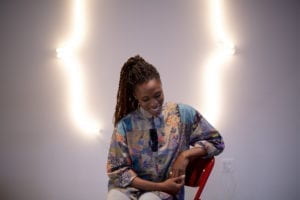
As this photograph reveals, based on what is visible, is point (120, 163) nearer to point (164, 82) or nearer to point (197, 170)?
point (197, 170)

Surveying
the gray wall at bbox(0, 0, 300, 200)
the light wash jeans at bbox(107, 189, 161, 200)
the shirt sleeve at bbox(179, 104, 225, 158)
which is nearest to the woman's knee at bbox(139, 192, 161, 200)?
the light wash jeans at bbox(107, 189, 161, 200)

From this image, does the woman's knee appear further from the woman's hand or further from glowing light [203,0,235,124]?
glowing light [203,0,235,124]

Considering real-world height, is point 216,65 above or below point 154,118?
above

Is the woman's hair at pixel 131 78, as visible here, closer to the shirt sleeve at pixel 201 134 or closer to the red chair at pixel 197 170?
the shirt sleeve at pixel 201 134

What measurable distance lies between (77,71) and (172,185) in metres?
1.09

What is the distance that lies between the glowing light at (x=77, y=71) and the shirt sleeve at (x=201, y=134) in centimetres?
86

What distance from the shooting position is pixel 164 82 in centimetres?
195

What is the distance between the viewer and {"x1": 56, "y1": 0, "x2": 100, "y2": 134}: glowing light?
1957 mm

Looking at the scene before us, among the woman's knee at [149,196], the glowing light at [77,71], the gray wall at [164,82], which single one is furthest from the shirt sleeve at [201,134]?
the glowing light at [77,71]

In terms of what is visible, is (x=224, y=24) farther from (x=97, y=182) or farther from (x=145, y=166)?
(x=97, y=182)

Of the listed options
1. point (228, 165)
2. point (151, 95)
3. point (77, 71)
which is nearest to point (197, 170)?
point (151, 95)

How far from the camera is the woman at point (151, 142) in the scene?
45.9 inches

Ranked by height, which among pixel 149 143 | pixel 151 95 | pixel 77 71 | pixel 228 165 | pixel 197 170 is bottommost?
pixel 228 165

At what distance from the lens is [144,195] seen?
3.74 feet
